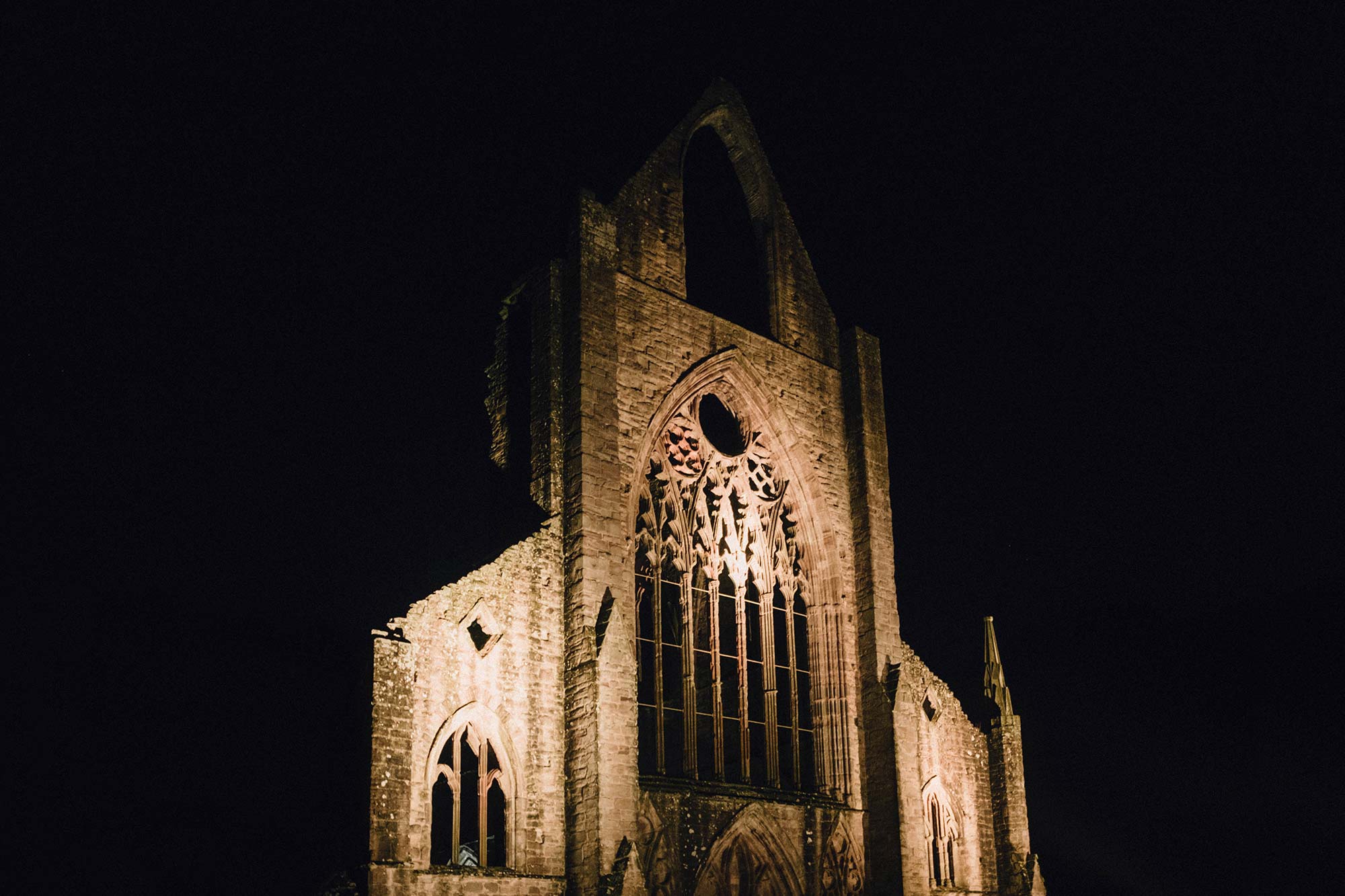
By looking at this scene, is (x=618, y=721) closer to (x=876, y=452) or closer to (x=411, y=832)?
(x=411, y=832)

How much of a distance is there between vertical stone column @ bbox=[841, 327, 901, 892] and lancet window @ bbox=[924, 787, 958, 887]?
52.9 inches

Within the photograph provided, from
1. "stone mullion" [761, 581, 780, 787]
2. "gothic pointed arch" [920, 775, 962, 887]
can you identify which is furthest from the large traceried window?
"gothic pointed arch" [920, 775, 962, 887]

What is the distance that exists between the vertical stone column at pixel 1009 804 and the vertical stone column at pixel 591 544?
7335 mm

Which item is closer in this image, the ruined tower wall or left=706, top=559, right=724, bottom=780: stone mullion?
left=706, top=559, right=724, bottom=780: stone mullion

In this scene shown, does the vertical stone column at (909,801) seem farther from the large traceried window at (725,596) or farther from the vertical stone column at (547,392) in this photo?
the vertical stone column at (547,392)

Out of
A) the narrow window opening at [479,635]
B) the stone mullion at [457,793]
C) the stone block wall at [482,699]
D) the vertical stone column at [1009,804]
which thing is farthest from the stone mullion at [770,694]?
the stone mullion at [457,793]

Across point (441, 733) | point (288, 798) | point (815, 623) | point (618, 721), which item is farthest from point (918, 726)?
point (288, 798)

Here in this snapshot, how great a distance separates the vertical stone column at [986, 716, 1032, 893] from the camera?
2044cm

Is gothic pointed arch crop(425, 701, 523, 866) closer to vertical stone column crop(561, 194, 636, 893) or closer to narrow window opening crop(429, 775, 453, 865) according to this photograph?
vertical stone column crop(561, 194, 636, 893)

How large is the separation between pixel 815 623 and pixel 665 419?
384 centimetres

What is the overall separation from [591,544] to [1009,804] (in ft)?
27.5

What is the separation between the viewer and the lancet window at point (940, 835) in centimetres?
1995

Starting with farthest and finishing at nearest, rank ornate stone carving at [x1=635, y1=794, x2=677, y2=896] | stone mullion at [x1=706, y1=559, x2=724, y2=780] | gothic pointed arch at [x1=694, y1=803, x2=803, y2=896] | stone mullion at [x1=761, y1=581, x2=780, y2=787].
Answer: stone mullion at [x1=761, y1=581, x2=780, y2=787], stone mullion at [x1=706, y1=559, x2=724, y2=780], gothic pointed arch at [x1=694, y1=803, x2=803, y2=896], ornate stone carving at [x1=635, y1=794, x2=677, y2=896]

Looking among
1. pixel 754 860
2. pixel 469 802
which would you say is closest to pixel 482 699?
pixel 754 860
